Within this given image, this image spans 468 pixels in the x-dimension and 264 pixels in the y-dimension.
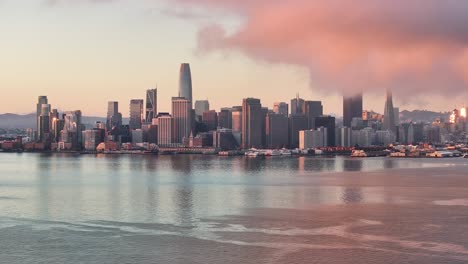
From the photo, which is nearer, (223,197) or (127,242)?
(127,242)

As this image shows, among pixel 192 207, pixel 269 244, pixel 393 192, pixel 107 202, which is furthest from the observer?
pixel 393 192

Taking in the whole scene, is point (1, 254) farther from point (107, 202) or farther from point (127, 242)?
point (107, 202)

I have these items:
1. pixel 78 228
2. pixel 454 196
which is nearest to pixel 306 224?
pixel 78 228

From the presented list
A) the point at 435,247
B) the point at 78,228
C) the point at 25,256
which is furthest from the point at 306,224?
the point at 25,256

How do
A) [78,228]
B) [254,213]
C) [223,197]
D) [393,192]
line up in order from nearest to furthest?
[78,228]
[254,213]
[223,197]
[393,192]

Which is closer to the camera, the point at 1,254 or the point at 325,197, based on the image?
the point at 1,254

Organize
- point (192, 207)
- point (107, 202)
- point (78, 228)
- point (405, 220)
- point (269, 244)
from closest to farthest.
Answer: point (269, 244), point (78, 228), point (405, 220), point (192, 207), point (107, 202)

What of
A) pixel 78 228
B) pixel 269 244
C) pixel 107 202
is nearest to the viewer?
pixel 269 244

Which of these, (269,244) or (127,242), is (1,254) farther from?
(269,244)
